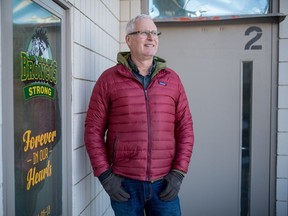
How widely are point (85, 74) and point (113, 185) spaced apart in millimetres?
806

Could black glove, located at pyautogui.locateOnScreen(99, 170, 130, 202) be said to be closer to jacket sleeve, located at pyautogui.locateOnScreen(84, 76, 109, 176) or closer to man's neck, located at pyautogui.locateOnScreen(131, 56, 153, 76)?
jacket sleeve, located at pyautogui.locateOnScreen(84, 76, 109, 176)

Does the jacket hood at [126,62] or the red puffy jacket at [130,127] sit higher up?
the jacket hood at [126,62]

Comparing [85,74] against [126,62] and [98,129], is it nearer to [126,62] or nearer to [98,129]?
[126,62]

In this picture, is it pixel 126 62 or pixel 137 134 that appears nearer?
pixel 137 134

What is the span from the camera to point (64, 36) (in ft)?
6.31

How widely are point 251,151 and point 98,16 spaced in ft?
6.42

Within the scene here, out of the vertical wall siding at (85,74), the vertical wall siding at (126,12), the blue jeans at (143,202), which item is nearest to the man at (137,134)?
the blue jeans at (143,202)

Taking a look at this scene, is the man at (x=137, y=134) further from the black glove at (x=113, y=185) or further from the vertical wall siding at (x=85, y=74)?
the vertical wall siding at (x=85, y=74)

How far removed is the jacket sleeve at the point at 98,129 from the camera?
6.16 ft

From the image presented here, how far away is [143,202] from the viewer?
1.97 metres

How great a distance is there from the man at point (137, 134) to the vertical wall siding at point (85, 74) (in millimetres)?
172

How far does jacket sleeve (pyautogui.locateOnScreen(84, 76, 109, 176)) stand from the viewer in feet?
6.16

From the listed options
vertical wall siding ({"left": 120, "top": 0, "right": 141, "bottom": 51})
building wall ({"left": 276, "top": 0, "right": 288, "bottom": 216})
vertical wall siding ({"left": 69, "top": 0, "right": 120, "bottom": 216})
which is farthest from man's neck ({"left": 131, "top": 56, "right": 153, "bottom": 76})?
building wall ({"left": 276, "top": 0, "right": 288, "bottom": 216})

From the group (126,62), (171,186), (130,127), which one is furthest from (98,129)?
(171,186)
